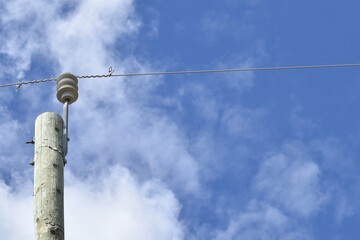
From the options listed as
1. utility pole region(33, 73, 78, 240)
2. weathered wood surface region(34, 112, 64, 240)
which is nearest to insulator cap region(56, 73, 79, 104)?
utility pole region(33, 73, 78, 240)

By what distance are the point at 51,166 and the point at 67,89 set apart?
102 cm

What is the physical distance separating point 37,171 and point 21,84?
2757 mm

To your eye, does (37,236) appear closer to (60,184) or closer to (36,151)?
(60,184)

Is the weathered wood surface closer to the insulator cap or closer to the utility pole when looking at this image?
the utility pole

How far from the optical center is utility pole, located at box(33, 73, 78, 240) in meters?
5.16

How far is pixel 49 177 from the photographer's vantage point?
549cm

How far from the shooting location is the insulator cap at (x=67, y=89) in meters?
6.39

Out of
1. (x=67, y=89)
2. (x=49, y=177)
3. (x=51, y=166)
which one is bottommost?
(x=49, y=177)

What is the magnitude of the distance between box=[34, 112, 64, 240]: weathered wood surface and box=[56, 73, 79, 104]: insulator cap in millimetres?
406

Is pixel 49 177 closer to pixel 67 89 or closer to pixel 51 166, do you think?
pixel 51 166

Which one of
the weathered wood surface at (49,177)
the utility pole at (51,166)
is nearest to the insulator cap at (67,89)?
the utility pole at (51,166)

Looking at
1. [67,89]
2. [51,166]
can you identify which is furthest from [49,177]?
[67,89]

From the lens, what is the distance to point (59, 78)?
649cm

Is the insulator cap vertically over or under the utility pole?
over
